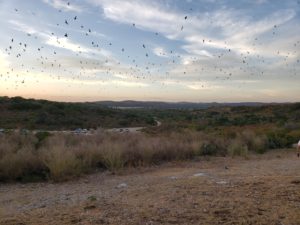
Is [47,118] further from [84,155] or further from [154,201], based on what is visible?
[154,201]

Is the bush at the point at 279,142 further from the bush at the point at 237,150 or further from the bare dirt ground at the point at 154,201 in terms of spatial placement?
the bare dirt ground at the point at 154,201

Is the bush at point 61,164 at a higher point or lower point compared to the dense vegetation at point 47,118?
higher

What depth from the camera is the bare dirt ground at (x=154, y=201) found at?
7.31 m

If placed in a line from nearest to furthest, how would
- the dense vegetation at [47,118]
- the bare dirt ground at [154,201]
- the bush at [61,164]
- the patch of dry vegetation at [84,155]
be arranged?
1. the bare dirt ground at [154,201]
2. the bush at [61,164]
3. the patch of dry vegetation at [84,155]
4. the dense vegetation at [47,118]

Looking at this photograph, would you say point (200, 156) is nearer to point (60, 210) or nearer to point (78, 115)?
point (60, 210)

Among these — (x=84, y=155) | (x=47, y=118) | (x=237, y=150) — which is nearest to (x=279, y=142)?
(x=237, y=150)

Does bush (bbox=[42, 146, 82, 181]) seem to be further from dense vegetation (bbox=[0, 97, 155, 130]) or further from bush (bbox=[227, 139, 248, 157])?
dense vegetation (bbox=[0, 97, 155, 130])

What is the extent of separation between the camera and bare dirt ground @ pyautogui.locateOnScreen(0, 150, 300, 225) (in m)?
7.31

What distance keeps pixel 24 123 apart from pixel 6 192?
39.0 metres

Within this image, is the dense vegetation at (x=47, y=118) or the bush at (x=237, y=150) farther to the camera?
the dense vegetation at (x=47, y=118)

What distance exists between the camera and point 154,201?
8656 mm

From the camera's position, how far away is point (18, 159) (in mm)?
13750

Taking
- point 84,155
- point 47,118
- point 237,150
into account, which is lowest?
point 47,118

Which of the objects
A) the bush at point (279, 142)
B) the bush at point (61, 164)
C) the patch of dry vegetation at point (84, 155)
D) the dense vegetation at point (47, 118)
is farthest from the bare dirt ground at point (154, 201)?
the dense vegetation at point (47, 118)
